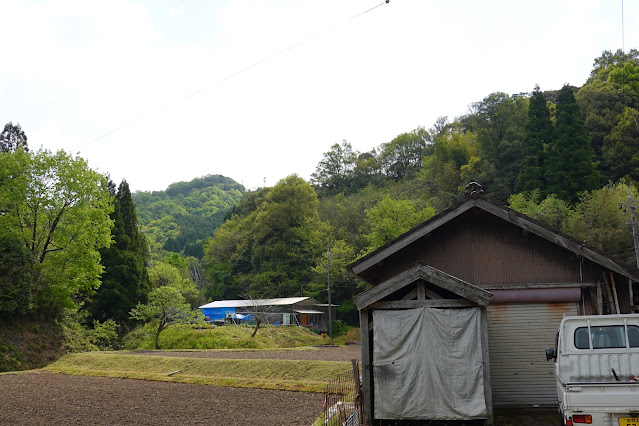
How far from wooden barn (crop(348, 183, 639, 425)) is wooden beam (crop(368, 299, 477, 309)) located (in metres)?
0.02

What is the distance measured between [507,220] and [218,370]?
597 inches

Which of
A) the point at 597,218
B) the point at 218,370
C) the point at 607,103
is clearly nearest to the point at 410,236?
the point at 218,370

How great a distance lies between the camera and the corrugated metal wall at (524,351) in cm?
1125

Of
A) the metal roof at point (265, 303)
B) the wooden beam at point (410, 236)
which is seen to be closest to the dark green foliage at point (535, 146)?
the metal roof at point (265, 303)

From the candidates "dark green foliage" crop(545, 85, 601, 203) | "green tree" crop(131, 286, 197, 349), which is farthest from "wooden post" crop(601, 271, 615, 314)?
"dark green foliage" crop(545, 85, 601, 203)

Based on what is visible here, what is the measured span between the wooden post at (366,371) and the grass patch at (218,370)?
7695mm

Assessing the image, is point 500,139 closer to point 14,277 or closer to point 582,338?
point 14,277

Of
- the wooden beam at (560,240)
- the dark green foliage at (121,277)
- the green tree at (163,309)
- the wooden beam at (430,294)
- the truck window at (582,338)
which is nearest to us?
the truck window at (582,338)

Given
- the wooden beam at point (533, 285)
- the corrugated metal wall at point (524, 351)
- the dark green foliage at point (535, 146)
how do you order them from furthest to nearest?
Answer: the dark green foliage at point (535, 146), the wooden beam at point (533, 285), the corrugated metal wall at point (524, 351)

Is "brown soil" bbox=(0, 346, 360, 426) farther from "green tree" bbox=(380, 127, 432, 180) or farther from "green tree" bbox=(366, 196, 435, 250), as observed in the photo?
"green tree" bbox=(380, 127, 432, 180)

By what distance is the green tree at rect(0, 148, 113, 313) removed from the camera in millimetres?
31625

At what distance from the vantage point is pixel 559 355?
884 centimetres

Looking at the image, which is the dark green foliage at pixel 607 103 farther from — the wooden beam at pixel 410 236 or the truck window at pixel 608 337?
the truck window at pixel 608 337

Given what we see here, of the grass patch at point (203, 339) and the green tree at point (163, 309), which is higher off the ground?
the green tree at point (163, 309)
